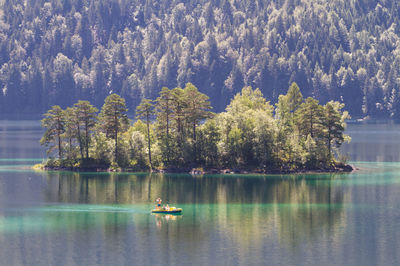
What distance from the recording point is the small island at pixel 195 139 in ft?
554

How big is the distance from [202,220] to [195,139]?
65.0 meters

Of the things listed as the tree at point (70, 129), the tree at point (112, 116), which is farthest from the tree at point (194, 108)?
the tree at point (70, 129)

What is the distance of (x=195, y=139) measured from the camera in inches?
6841

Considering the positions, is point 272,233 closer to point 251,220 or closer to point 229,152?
point 251,220

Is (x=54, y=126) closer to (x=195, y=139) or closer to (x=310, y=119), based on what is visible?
(x=195, y=139)

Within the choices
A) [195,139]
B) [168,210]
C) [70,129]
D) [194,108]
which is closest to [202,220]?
[168,210]

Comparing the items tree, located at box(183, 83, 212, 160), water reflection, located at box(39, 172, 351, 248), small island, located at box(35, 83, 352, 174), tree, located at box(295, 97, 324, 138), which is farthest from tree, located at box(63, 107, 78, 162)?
tree, located at box(295, 97, 324, 138)

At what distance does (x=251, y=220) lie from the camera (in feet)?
359

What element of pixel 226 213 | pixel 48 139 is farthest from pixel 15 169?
pixel 226 213

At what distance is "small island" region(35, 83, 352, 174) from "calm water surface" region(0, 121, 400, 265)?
8062mm

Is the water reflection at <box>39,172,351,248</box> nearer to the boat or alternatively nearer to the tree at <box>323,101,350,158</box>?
the boat

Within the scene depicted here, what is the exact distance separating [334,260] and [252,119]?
293ft

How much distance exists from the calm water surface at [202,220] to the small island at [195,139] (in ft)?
26.4

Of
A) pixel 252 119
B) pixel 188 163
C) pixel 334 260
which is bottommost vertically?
pixel 334 260
